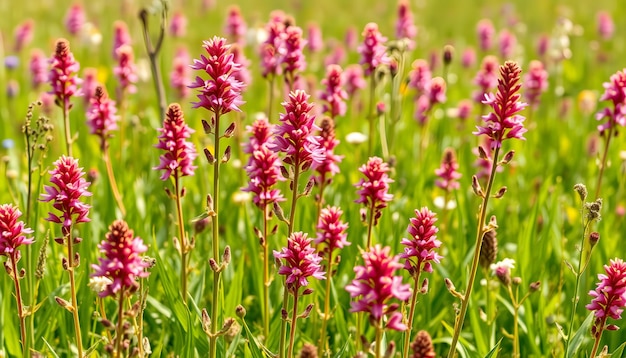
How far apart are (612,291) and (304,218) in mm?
1857

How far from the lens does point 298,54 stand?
12.9 feet

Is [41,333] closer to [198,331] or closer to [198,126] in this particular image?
[198,331]

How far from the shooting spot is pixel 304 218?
13.3ft

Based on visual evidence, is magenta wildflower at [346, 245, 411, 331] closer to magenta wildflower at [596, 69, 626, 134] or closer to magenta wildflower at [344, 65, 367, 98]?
magenta wildflower at [596, 69, 626, 134]

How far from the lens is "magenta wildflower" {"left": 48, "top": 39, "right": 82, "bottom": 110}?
364 cm

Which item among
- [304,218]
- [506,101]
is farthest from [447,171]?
[506,101]

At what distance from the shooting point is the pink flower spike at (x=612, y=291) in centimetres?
251

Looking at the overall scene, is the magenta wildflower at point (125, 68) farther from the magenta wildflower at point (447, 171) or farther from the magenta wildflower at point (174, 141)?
the magenta wildflower at point (174, 141)

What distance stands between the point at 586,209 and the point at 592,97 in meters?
4.87

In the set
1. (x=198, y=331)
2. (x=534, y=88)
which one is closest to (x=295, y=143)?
(x=198, y=331)

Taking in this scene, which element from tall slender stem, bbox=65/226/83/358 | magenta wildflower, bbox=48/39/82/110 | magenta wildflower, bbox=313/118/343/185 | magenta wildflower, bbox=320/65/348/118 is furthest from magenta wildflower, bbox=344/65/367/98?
tall slender stem, bbox=65/226/83/358

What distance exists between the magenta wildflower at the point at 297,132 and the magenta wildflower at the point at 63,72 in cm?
155

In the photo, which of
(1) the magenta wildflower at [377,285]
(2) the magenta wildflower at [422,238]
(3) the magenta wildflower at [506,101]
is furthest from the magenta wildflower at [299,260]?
(3) the magenta wildflower at [506,101]

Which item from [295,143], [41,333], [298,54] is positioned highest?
[298,54]
